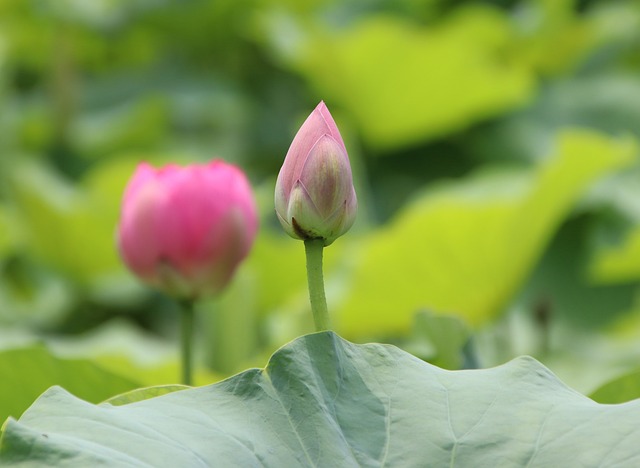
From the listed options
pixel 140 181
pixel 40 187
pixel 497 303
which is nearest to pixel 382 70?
pixel 40 187

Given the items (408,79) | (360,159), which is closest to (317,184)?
(408,79)

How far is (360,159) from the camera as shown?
2041mm

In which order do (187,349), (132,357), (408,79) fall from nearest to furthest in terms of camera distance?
(187,349)
(132,357)
(408,79)

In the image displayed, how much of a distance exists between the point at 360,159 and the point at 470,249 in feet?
2.85

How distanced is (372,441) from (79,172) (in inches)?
65.9

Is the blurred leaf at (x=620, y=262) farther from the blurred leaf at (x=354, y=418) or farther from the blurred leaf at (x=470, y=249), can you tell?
the blurred leaf at (x=354, y=418)

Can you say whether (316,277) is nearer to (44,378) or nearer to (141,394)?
(141,394)

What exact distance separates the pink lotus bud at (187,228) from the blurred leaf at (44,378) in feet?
0.34

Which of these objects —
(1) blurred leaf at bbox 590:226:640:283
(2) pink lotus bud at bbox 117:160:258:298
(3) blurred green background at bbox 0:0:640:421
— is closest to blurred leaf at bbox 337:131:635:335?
(3) blurred green background at bbox 0:0:640:421

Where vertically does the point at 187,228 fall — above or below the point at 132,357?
above

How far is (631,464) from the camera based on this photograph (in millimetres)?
469

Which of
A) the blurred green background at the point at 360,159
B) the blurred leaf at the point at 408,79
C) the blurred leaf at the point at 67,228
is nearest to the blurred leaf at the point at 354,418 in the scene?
the blurred green background at the point at 360,159

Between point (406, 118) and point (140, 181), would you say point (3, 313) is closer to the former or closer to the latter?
point (406, 118)

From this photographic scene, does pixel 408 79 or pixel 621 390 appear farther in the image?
pixel 408 79
